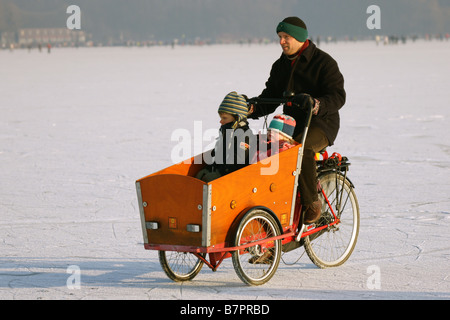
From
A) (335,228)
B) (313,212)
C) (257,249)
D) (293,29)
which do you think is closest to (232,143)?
(257,249)

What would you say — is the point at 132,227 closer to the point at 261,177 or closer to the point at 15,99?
the point at 261,177

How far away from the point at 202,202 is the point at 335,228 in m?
1.55

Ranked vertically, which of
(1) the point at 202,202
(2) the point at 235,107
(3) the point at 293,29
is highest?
(3) the point at 293,29

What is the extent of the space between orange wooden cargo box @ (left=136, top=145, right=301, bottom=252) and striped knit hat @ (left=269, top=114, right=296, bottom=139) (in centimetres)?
18

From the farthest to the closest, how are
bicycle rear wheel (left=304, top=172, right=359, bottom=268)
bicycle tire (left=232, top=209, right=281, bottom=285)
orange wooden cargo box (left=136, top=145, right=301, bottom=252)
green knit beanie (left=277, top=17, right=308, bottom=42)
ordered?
bicycle rear wheel (left=304, top=172, right=359, bottom=268) < green knit beanie (left=277, top=17, right=308, bottom=42) < bicycle tire (left=232, top=209, right=281, bottom=285) < orange wooden cargo box (left=136, top=145, right=301, bottom=252)

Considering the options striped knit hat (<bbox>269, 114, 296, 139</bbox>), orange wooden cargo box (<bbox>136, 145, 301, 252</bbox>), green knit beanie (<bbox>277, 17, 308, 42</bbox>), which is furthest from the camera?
green knit beanie (<bbox>277, 17, 308, 42</bbox>)

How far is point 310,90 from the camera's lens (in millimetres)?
5320

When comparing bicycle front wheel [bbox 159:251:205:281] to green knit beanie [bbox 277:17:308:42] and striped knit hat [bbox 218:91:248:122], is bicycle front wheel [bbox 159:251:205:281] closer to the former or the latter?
striped knit hat [bbox 218:91:248:122]

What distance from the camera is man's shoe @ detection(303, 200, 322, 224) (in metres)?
5.21

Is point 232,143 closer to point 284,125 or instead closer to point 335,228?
point 284,125

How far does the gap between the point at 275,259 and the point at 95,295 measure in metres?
1.18

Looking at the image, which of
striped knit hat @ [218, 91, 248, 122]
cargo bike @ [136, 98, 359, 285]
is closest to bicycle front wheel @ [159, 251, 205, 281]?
cargo bike @ [136, 98, 359, 285]

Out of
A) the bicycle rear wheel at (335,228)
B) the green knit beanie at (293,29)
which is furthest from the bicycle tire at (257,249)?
the green knit beanie at (293,29)

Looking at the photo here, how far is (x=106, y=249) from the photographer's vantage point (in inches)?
237
